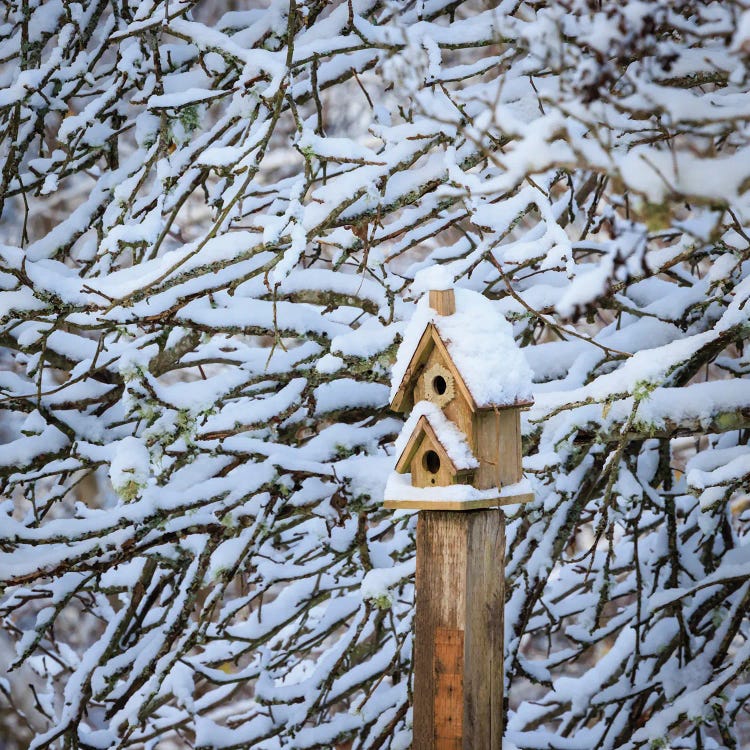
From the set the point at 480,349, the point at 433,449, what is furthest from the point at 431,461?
the point at 480,349

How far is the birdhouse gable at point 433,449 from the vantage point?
78.4 inches

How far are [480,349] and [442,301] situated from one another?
0.44 feet

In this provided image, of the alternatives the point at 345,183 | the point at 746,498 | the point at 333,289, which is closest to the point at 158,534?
the point at 333,289

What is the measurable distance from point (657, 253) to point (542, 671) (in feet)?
5.29

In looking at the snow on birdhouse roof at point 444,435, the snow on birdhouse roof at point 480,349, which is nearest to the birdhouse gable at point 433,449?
the snow on birdhouse roof at point 444,435

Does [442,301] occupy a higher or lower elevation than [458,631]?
higher

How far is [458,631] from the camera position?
1.99m

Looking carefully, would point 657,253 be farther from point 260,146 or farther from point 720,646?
point 720,646

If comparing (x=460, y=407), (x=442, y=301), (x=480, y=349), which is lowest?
(x=460, y=407)

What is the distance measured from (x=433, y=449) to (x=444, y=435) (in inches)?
1.9

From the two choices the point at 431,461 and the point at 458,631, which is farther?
the point at 431,461

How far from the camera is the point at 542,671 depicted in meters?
3.61

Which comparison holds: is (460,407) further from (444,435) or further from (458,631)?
(458,631)

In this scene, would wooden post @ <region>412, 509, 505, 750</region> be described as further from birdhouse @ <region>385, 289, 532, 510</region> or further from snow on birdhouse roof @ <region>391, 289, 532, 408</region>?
snow on birdhouse roof @ <region>391, 289, 532, 408</region>
